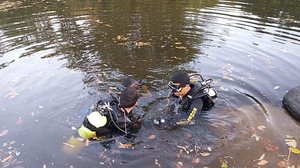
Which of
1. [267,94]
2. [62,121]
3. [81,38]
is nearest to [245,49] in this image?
[267,94]

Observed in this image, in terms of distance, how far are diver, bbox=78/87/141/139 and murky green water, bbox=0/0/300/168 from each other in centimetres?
35

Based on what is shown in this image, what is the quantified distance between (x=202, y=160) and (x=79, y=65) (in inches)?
222

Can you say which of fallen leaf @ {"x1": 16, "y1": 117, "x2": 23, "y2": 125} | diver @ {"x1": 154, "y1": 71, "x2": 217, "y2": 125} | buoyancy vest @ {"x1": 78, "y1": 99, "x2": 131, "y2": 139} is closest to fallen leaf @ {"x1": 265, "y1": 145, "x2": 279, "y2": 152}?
diver @ {"x1": 154, "y1": 71, "x2": 217, "y2": 125}

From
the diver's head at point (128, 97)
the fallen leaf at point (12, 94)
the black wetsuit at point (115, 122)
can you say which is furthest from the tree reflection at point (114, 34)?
the diver's head at point (128, 97)

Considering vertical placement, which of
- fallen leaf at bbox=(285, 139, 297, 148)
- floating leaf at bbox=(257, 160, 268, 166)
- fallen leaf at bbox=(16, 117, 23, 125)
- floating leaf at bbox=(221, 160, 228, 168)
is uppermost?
fallen leaf at bbox=(16, 117, 23, 125)

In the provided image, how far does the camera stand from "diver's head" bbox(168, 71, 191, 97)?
7012 mm

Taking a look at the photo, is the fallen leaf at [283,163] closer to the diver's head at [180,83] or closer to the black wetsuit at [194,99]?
the black wetsuit at [194,99]

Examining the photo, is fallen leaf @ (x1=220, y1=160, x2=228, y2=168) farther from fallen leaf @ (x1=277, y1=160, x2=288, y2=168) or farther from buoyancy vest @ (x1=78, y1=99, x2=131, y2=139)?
buoyancy vest @ (x1=78, y1=99, x2=131, y2=139)

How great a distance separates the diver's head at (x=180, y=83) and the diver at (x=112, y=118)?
0.83m

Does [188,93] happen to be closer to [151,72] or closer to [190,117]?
[190,117]

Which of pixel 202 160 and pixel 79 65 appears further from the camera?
pixel 79 65

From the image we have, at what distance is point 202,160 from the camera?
22.0 feet

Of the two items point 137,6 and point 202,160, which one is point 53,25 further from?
point 202,160

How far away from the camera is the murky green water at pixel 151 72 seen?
23.0 feet
